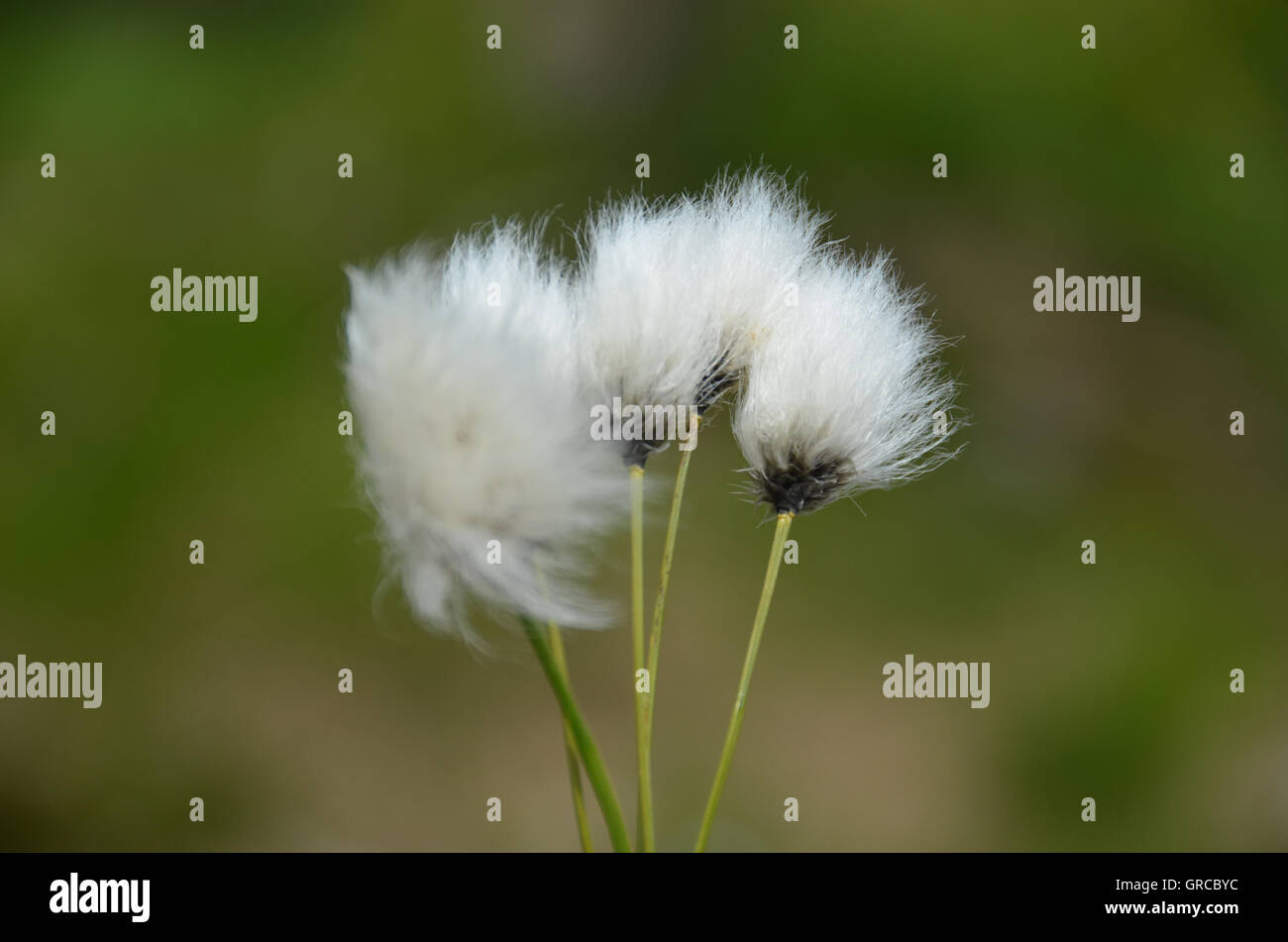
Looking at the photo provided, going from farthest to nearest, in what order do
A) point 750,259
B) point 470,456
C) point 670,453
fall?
point 670,453 → point 750,259 → point 470,456

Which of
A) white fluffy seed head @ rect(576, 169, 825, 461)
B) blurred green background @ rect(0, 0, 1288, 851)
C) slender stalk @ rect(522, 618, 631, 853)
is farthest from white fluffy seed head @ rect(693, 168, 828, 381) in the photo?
blurred green background @ rect(0, 0, 1288, 851)

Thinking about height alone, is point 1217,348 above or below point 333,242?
below

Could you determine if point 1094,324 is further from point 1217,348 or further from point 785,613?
point 785,613

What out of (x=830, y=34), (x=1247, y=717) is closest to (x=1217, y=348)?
(x=1247, y=717)

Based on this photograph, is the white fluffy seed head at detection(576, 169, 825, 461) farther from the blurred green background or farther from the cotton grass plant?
the blurred green background

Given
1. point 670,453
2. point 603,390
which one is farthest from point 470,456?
point 670,453

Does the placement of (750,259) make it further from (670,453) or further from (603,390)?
(670,453)
